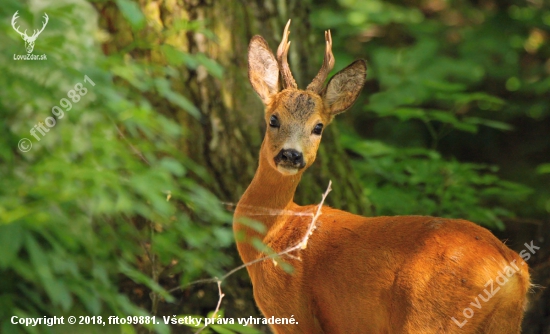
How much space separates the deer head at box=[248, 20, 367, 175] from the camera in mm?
3318

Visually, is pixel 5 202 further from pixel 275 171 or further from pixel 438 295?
pixel 438 295

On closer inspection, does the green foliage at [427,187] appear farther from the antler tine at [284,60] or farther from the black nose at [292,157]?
the black nose at [292,157]

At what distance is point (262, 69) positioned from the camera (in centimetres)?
350

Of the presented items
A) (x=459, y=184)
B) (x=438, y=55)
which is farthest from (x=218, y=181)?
(x=438, y=55)

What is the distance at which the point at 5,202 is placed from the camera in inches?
97.0

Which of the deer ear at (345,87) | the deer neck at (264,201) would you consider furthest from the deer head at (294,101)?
the deer neck at (264,201)

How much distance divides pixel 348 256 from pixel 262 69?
99cm

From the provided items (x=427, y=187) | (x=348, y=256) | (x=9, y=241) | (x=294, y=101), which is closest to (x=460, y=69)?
(x=427, y=187)

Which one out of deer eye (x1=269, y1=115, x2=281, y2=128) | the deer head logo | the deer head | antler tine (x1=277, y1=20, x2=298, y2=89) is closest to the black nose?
the deer head

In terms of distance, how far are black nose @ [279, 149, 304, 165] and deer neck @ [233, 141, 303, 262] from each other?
0.79 ft

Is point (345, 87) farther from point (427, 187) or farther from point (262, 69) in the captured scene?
point (427, 187)

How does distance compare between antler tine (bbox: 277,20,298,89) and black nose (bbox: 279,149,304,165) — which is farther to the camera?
antler tine (bbox: 277,20,298,89)

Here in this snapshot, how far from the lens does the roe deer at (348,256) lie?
3.05 meters

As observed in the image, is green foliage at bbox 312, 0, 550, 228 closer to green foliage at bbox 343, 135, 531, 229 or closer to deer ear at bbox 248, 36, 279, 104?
green foliage at bbox 343, 135, 531, 229
